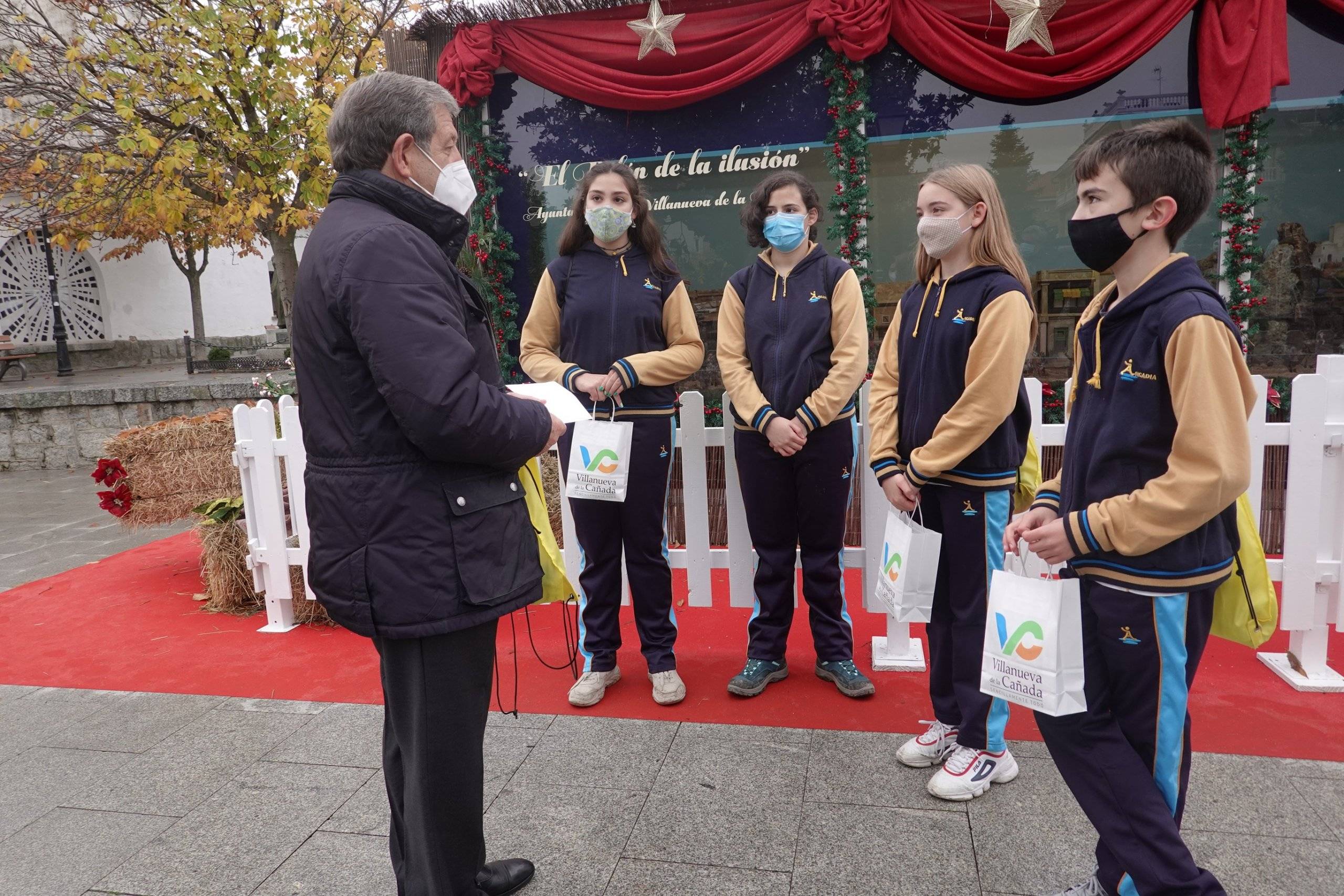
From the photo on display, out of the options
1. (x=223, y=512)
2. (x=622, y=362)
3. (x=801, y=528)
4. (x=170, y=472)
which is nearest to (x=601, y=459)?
(x=622, y=362)

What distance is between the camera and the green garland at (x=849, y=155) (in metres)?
6.93

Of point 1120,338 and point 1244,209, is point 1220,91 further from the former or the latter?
point 1120,338

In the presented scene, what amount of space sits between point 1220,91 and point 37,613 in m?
8.77

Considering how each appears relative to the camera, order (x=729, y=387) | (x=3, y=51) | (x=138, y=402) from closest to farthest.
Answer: (x=729, y=387)
(x=3, y=51)
(x=138, y=402)

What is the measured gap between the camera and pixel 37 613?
206 inches

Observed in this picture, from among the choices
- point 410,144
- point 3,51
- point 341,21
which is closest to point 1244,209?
point 410,144

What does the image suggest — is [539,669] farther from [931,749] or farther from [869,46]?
[869,46]

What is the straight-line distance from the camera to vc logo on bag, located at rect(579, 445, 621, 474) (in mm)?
3350

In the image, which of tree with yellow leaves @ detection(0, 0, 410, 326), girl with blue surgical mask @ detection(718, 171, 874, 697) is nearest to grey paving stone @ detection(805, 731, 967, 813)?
girl with blue surgical mask @ detection(718, 171, 874, 697)

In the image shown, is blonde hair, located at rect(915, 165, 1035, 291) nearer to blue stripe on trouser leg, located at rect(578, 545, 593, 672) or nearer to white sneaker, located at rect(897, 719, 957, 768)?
white sneaker, located at rect(897, 719, 957, 768)

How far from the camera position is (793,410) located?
3414 millimetres

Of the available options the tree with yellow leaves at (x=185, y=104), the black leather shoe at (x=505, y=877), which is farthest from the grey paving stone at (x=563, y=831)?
the tree with yellow leaves at (x=185, y=104)

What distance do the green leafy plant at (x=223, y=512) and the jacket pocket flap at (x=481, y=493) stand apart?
387 cm

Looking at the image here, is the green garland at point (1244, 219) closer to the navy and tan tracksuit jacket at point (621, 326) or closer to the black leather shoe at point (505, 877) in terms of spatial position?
the navy and tan tracksuit jacket at point (621, 326)
